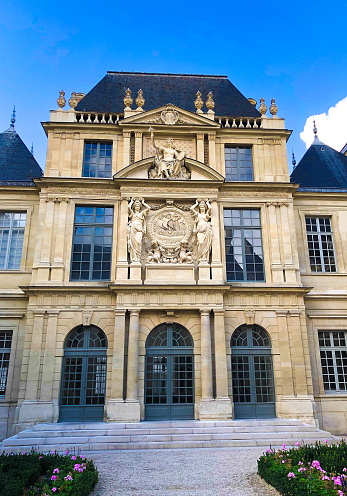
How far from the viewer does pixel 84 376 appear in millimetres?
14367

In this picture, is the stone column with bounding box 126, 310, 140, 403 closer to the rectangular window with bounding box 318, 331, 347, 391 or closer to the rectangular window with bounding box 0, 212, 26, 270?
the rectangular window with bounding box 0, 212, 26, 270

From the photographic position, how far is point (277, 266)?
15.7m

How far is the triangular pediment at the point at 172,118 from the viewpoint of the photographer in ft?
55.5

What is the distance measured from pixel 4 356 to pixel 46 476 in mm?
8584

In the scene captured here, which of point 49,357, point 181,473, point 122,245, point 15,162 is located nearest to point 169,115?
point 122,245

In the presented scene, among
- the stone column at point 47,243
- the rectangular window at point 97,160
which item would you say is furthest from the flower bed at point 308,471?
the rectangular window at point 97,160

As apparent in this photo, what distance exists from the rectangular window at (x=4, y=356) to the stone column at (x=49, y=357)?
1.86 metres

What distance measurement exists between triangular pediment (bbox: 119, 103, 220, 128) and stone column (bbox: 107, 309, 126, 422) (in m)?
7.65

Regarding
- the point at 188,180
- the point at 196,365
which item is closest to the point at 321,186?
the point at 188,180

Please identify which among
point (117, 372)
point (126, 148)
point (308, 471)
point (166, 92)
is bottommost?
point (308, 471)

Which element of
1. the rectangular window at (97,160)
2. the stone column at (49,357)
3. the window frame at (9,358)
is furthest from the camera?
the rectangular window at (97,160)

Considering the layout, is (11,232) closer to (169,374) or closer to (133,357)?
(133,357)

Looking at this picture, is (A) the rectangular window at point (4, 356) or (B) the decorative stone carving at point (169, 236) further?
(B) the decorative stone carving at point (169, 236)

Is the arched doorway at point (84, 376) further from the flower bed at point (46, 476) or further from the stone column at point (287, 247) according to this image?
the stone column at point (287, 247)
